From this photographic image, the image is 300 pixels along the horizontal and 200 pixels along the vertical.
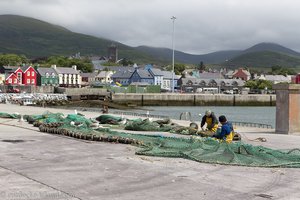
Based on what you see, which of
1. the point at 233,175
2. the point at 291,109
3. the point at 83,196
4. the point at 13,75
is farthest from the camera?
the point at 13,75

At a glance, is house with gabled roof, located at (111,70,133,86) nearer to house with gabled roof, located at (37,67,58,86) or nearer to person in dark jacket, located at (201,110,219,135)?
house with gabled roof, located at (37,67,58,86)

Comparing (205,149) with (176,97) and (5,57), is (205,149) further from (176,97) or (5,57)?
(5,57)

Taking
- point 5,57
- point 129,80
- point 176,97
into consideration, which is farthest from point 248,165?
point 5,57

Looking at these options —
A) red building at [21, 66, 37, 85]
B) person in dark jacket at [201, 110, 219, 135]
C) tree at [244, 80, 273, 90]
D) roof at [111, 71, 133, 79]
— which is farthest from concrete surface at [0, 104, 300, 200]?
tree at [244, 80, 273, 90]

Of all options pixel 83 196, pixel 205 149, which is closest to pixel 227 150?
pixel 205 149

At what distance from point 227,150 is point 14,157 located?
519cm

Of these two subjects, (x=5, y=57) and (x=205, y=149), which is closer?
(x=205, y=149)

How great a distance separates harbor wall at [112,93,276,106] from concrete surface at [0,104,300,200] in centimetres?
7301

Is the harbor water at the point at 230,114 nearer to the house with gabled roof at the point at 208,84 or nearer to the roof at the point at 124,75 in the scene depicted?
the roof at the point at 124,75

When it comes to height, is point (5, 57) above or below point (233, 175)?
above

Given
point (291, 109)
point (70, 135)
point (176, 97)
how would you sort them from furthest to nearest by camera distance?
point (176, 97)
point (291, 109)
point (70, 135)

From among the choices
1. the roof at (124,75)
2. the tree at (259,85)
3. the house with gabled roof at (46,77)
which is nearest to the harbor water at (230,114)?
the house with gabled roof at (46,77)

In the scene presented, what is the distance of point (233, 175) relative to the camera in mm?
9734

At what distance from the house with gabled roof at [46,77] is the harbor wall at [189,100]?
141 feet
